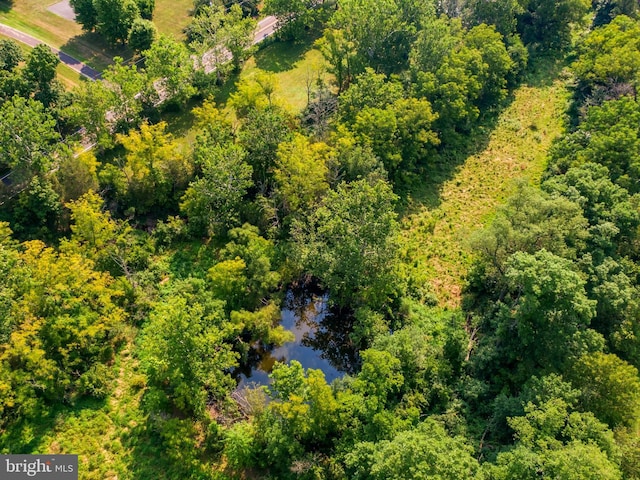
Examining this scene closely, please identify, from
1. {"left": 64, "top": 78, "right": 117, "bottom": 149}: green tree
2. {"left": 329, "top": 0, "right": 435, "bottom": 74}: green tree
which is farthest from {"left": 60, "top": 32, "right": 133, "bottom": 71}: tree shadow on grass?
{"left": 329, "top": 0, "right": 435, "bottom": 74}: green tree

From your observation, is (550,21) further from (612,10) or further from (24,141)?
(24,141)

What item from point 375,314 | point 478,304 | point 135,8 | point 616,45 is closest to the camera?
point 375,314

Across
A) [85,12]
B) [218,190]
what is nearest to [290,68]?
[85,12]

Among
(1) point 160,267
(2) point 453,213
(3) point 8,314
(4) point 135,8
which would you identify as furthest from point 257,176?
(4) point 135,8

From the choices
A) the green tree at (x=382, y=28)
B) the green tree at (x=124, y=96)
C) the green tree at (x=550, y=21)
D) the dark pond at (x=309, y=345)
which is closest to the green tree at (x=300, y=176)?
the dark pond at (x=309, y=345)

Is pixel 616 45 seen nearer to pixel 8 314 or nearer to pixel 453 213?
pixel 453 213

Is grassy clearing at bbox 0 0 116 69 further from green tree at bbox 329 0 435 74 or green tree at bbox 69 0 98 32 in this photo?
green tree at bbox 329 0 435 74

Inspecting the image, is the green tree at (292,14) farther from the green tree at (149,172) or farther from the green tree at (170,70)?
the green tree at (149,172)
